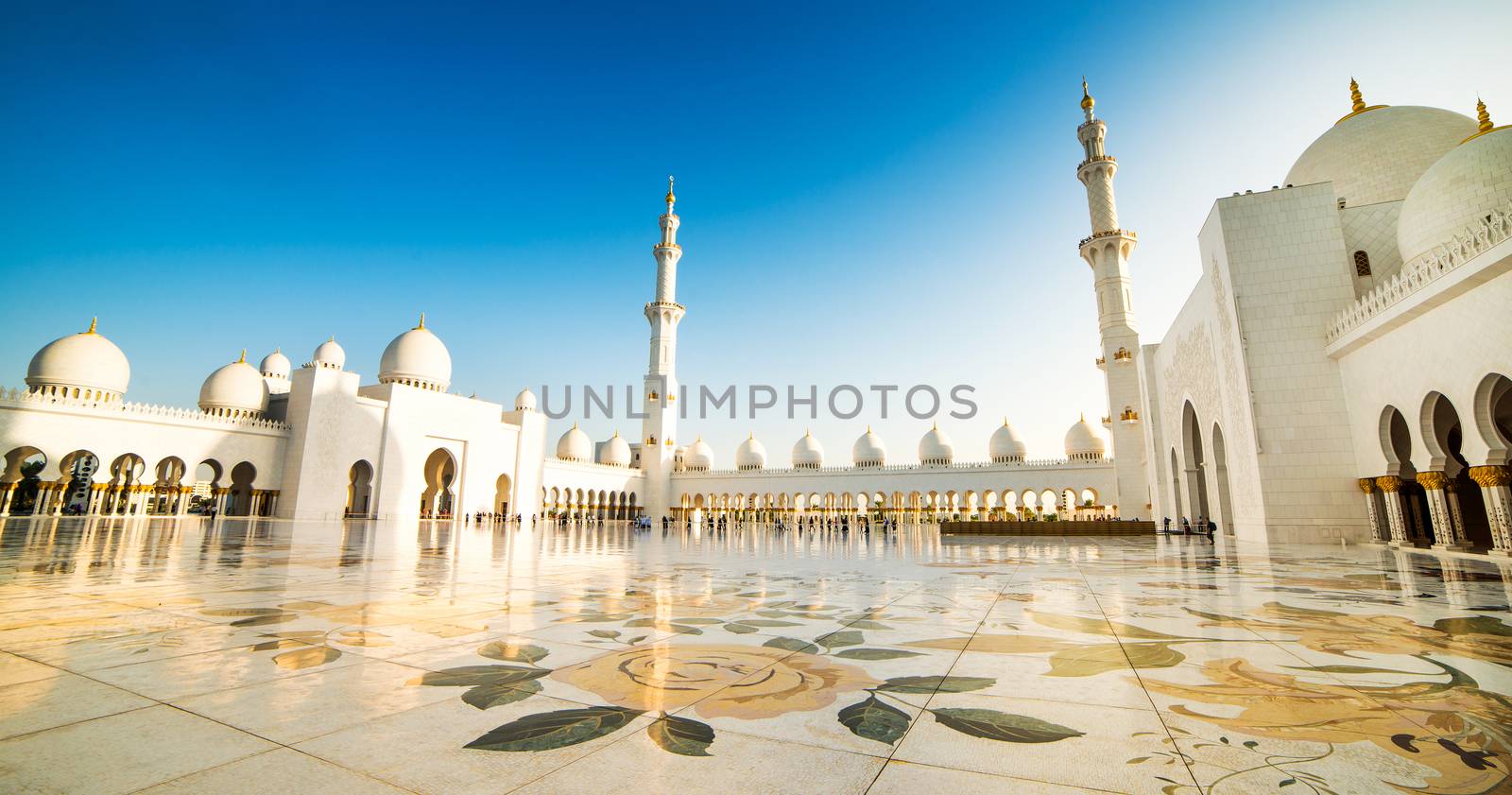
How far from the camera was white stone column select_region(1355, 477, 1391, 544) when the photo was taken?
37.4ft

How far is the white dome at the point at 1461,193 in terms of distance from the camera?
10398 millimetres

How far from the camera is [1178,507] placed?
19.2 meters

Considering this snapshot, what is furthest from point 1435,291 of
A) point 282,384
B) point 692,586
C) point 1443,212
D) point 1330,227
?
point 282,384

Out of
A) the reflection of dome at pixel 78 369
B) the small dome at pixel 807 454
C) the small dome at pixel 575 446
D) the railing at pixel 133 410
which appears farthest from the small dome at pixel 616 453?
the reflection of dome at pixel 78 369

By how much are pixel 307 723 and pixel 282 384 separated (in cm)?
3409

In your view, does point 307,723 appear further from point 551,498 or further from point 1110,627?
point 551,498

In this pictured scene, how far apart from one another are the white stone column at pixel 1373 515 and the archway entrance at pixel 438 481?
27832 mm

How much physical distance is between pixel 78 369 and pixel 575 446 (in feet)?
69.2

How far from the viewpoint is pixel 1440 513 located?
404 inches

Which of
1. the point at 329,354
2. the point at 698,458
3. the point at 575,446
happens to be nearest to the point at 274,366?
the point at 329,354

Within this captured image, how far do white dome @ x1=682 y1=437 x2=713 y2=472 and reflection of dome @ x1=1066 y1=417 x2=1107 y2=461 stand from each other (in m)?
20.3

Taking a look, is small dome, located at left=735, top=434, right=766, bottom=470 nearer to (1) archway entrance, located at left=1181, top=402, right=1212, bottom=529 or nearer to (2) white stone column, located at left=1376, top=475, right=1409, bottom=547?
(1) archway entrance, located at left=1181, top=402, right=1212, bottom=529

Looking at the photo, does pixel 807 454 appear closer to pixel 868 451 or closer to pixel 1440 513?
pixel 868 451

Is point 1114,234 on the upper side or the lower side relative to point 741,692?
upper
